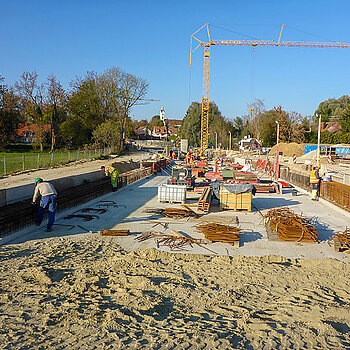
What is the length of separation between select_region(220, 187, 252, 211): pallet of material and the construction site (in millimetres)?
43

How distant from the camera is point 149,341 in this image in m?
4.46

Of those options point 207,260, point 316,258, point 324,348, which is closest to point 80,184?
point 207,260

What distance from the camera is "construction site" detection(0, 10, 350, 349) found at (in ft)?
15.3

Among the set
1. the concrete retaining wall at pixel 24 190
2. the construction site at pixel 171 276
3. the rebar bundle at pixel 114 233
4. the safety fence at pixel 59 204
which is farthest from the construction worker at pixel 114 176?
the rebar bundle at pixel 114 233

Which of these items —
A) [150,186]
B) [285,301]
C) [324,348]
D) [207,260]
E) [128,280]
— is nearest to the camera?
[324,348]

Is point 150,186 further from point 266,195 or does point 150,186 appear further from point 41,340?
point 41,340

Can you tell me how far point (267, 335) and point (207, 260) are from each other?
3.35 meters

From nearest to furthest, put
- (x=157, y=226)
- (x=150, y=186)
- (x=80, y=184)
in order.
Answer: (x=157, y=226)
(x=80, y=184)
(x=150, y=186)

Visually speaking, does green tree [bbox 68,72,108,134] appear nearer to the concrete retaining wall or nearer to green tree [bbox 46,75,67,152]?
green tree [bbox 46,75,67,152]

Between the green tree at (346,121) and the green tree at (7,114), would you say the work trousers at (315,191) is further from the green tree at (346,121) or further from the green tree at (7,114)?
the green tree at (346,121)

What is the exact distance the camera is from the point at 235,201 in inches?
532

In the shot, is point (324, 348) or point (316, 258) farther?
point (316, 258)

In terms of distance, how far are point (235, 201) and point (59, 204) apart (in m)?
6.88

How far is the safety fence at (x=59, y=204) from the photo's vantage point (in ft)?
30.4
